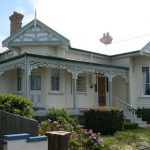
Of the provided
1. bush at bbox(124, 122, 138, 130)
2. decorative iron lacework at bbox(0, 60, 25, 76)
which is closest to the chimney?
decorative iron lacework at bbox(0, 60, 25, 76)

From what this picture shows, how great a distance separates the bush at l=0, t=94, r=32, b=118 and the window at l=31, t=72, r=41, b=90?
10306 millimetres

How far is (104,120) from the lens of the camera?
60.5 feet

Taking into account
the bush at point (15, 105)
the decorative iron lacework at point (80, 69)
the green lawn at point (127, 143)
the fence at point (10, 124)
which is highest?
the decorative iron lacework at point (80, 69)

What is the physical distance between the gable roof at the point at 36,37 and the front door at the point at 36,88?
7.41 feet

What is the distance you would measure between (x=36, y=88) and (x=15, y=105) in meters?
10.6

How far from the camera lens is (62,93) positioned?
23203mm

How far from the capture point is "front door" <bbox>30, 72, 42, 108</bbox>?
22.1m

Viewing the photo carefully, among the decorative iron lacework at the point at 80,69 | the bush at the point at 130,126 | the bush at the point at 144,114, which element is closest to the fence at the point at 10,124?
the decorative iron lacework at the point at 80,69

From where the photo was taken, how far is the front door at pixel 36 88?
22.1 m

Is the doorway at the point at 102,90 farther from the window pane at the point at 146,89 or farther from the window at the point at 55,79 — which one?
the window at the point at 55,79

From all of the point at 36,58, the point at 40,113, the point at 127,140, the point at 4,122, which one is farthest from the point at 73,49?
the point at 4,122

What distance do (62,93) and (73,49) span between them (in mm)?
3554

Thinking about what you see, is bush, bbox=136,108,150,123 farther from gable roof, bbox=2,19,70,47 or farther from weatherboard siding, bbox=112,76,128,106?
gable roof, bbox=2,19,70,47

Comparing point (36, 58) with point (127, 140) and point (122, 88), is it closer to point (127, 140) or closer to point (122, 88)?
point (127, 140)
